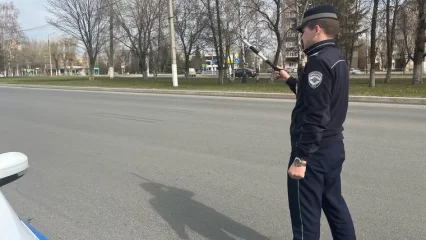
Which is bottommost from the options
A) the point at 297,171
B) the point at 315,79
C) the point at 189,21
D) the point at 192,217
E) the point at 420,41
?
the point at 192,217

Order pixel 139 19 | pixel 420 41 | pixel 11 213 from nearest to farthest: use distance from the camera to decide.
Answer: pixel 11 213
pixel 420 41
pixel 139 19

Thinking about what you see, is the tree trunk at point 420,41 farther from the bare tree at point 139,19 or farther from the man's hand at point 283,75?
the bare tree at point 139,19

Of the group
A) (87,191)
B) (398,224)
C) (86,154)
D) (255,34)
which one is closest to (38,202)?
(87,191)

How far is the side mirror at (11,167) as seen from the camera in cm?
215

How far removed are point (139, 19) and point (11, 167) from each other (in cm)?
4279

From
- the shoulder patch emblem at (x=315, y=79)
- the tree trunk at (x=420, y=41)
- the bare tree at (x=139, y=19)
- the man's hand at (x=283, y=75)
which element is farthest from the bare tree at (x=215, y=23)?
the shoulder patch emblem at (x=315, y=79)

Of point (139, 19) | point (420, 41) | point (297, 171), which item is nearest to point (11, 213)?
point (297, 171)

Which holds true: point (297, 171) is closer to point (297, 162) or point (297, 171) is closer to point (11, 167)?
point (297, 162)

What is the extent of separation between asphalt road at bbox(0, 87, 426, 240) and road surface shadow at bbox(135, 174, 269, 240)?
1 centimetres

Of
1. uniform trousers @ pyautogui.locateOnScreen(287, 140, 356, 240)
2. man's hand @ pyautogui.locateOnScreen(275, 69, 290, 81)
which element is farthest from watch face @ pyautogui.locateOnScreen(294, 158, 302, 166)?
man's hand @ pyautogui.locateOnScreen(275, 69, 290, 81)

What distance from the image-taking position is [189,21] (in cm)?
3931

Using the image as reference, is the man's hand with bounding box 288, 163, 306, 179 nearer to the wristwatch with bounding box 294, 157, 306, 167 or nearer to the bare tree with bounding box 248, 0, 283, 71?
the wristwatch with bounding box 294, 157, 306, 167

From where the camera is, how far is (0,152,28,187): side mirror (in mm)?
2154

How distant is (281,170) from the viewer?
Result: 5.24 m
